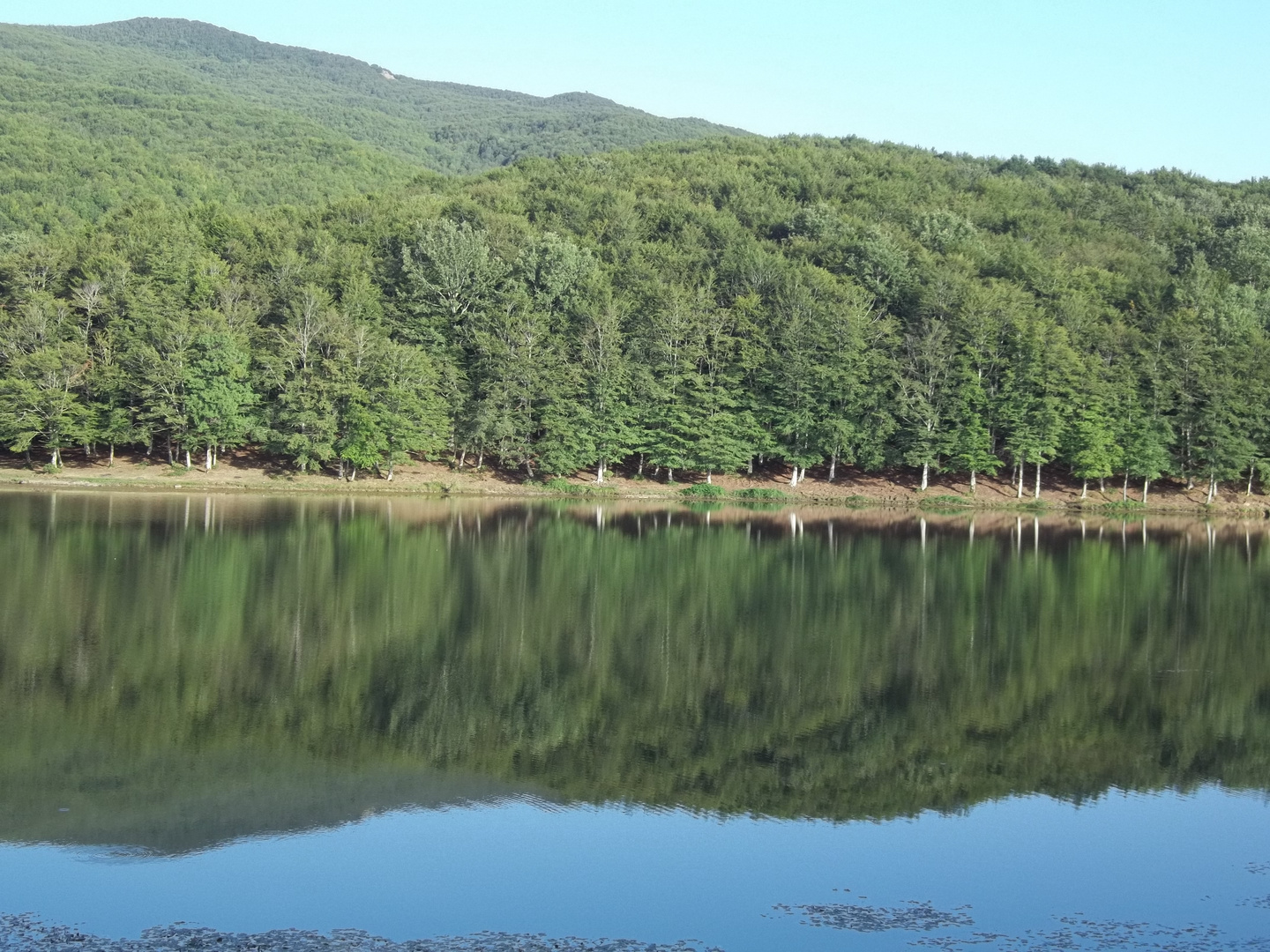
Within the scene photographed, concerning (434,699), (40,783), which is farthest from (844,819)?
(40,783)

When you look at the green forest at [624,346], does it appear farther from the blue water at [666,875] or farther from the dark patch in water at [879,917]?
the dark patch in water at [879,917]

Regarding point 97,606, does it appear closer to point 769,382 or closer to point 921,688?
point 921,688

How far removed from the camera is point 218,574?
30.0m

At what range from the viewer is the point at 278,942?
10.2 metres

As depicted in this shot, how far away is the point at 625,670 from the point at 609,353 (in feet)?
174

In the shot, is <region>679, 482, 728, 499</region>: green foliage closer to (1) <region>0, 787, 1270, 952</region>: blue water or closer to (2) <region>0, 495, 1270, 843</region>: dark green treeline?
(2) <region>0, 495, 1270, 843</region>: dark green treeline

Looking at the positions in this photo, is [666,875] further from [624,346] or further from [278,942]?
[624,346]

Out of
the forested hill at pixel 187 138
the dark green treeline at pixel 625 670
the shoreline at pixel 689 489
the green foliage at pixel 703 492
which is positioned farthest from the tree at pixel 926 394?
the forested hill at pixel 187 138

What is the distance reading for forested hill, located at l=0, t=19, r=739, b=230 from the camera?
112125mm

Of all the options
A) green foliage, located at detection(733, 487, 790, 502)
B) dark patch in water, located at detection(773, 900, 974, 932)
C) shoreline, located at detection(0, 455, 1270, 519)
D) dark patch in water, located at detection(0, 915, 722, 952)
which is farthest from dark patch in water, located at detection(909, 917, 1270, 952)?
green foliage, located at detection(733, 487, 790, 502)

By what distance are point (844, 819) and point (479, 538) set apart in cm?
2885

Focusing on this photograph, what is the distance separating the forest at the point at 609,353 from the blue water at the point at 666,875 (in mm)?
53467

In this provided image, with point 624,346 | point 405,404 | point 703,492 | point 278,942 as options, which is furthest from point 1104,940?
point 624,346

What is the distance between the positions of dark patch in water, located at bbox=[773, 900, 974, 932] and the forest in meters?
55.9
